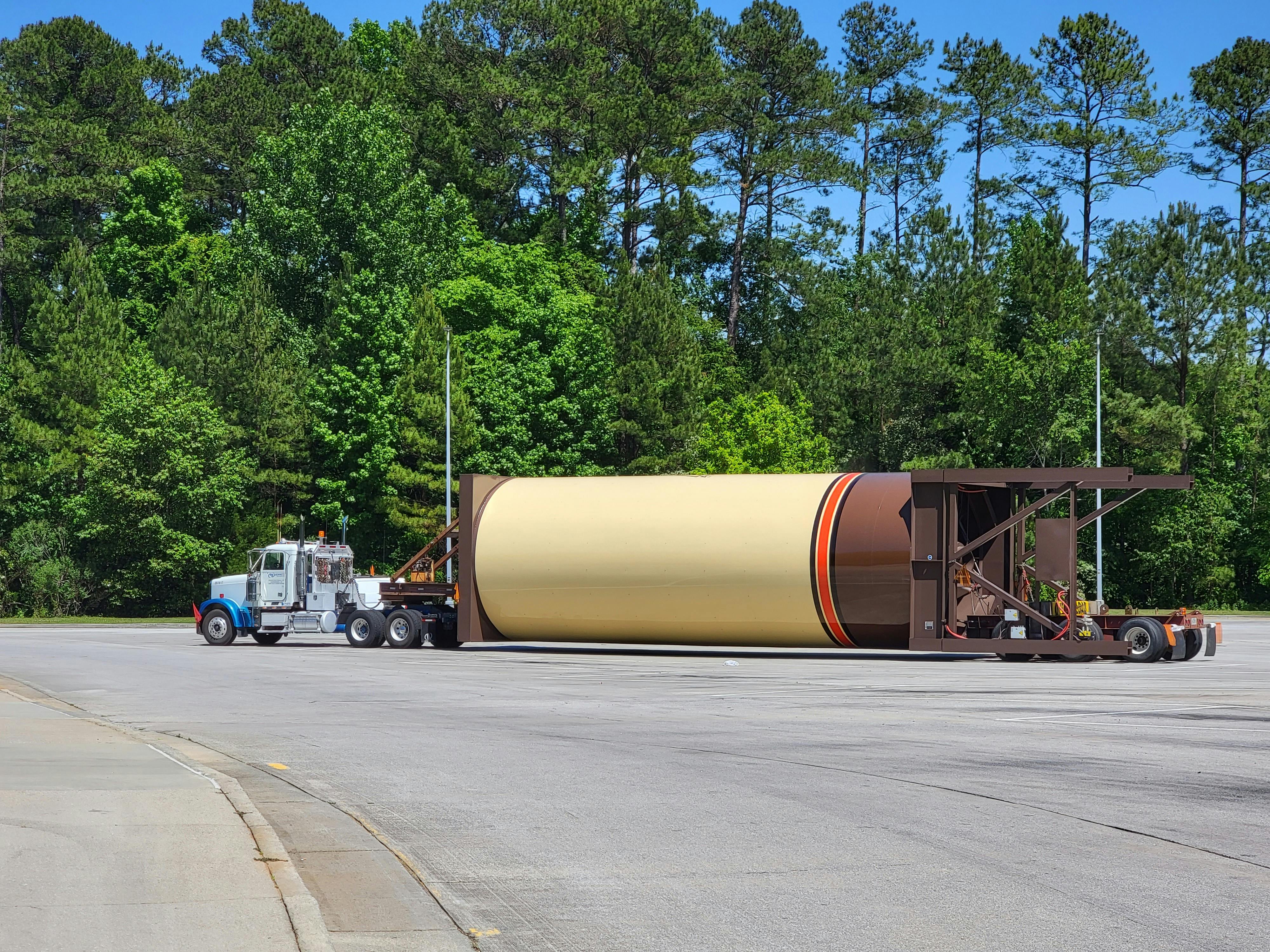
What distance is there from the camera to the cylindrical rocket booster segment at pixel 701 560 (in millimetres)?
29453

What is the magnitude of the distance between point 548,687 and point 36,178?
190ft

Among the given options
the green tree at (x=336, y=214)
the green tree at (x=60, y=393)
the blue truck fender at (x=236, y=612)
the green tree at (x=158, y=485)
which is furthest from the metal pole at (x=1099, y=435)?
the green tree at (x=60, y=393)

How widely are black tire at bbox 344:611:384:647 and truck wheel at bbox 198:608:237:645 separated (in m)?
3.39

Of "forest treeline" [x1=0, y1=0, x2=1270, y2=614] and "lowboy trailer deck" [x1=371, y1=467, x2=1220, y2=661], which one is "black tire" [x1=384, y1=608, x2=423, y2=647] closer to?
"lowboy trailer deck" [x1=371, y1=467, x2=1220, y2=661]

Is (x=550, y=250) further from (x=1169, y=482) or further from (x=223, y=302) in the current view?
(x=1169, y=482)

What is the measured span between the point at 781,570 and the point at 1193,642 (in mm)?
8085

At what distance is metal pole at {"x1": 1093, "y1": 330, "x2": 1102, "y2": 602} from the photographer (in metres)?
46.7

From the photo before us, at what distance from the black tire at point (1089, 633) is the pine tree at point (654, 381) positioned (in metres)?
30.6

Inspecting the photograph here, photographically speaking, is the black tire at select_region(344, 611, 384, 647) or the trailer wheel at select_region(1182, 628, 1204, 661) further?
the black tire at select_region(344, 611, 384, 647)

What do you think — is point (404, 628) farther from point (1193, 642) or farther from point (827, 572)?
point (1193, 642)

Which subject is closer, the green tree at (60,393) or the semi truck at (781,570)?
the semi truck at (781,570)

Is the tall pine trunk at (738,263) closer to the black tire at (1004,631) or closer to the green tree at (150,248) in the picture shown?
the green tree at (150,248)

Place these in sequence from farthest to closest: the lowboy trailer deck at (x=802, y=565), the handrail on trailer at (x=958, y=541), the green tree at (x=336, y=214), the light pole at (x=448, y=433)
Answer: the green tree at (x=336, y=214) → the light pole at (x=448, y=433) → the lowboy trailer deck at (x=802, y=565) → the handrail on trailer at (x=958, y=541)

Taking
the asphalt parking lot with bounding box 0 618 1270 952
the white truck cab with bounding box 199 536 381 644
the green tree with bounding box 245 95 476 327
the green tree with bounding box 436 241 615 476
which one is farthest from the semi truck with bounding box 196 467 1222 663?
the green tree with bounding box 245 95 476 327
